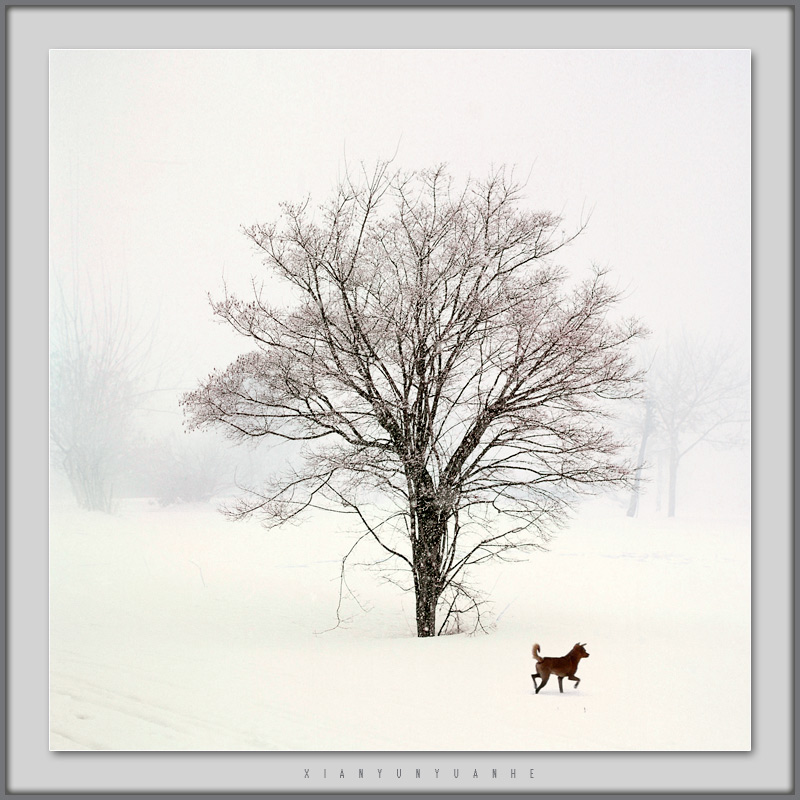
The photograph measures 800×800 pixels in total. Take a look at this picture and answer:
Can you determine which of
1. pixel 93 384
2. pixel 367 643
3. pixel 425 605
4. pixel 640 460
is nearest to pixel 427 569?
pixel 425 605

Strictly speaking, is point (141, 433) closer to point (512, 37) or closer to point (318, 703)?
point (318, 703)

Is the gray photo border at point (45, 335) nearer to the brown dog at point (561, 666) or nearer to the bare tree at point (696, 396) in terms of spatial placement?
the bare tree at point (696, 396)

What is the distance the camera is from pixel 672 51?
13.9 feet

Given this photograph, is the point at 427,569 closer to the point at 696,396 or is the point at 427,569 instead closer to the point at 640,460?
the point at 640,460

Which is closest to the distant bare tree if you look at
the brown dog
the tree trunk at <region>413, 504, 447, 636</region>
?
the tree trunk at <region>413, 504, 447, 636</region>

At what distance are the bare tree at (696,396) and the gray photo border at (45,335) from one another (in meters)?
0.20

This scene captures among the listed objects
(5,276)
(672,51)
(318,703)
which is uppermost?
(672,51)

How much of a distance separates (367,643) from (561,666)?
1285 mm

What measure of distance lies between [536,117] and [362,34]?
1.19m

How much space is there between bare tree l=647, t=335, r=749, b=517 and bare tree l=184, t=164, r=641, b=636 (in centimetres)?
24

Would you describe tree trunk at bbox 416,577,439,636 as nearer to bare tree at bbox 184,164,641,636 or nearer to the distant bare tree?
bare tree at bbox 184,164,641,636

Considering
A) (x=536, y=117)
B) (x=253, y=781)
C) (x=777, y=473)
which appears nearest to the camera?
(x=253, y=781)

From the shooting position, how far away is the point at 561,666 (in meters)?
3.98

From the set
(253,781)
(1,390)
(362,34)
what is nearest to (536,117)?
(362,34)
